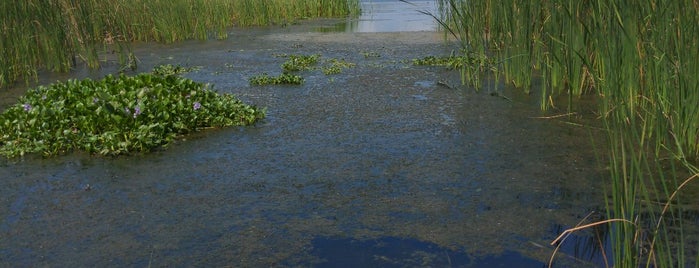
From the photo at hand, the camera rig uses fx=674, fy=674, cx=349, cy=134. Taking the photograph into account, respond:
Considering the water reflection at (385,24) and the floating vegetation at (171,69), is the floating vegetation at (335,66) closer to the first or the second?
the floating vegetation at (171,69)

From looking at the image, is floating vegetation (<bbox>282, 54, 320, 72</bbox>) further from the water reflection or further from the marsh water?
the water reflection

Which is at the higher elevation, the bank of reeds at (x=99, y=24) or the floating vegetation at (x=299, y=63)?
the bank of reeds at (x=99, y=24)

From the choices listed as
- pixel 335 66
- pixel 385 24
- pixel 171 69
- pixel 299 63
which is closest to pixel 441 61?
pixel 335 66

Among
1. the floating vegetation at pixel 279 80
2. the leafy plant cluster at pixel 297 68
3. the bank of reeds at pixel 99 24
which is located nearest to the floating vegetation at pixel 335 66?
the leafy plant cluster at pixel 297 68

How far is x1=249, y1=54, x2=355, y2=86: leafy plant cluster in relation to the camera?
6.23 meters

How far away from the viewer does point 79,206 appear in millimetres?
3061

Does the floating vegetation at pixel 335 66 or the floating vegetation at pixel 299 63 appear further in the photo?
the floating vegetation at pixel 299 63

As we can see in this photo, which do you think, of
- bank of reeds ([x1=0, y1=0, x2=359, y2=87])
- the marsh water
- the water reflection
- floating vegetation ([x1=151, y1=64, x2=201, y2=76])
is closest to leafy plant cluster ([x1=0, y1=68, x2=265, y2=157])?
the marsh water

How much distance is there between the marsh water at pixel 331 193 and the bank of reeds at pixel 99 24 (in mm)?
2583

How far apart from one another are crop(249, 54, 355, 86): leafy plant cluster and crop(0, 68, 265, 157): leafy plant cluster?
1427 mm

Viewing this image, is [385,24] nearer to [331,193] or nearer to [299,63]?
[299,63]

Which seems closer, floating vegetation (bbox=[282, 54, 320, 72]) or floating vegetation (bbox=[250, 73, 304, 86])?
floating vegetation (bbox=[250, 73, 304, 86])

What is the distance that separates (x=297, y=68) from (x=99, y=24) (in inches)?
119

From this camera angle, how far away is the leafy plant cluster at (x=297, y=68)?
20.4ft
